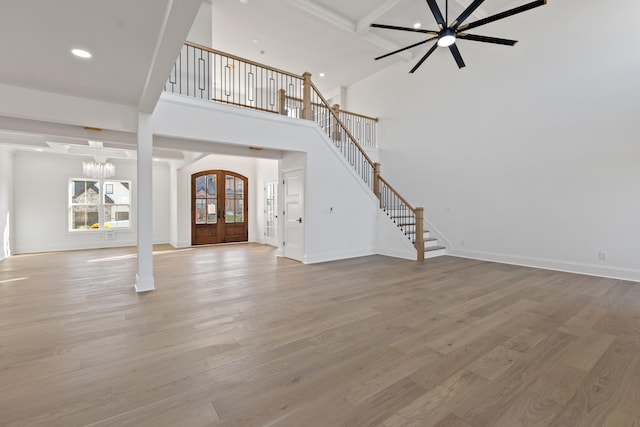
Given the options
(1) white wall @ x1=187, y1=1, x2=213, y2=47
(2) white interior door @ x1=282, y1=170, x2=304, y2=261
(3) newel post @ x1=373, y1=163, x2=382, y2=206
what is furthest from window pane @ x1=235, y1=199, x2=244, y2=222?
(1) white wall @ x1=187, y1=1, x2=213, y2=47

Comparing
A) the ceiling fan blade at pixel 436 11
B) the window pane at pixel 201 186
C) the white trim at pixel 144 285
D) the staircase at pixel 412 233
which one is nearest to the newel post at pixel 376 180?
the staircase at pixel 412 233

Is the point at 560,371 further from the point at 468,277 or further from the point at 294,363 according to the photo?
the point at 468,277

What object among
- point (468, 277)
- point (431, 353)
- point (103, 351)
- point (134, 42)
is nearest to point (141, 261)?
point (103, 351)

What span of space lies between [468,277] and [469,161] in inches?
118

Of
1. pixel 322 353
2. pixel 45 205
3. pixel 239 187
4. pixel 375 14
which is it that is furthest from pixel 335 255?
pixel 45 205

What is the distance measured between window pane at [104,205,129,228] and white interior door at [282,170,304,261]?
19.2 feet

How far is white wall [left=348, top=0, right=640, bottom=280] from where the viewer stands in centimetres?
473

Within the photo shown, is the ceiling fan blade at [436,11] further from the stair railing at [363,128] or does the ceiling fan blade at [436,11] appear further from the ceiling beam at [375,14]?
the stair railing at [363,128]

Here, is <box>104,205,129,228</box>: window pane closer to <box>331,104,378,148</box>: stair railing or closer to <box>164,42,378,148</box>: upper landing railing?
<box>164,42,378,148</box>: upper landing railing

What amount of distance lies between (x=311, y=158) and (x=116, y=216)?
7.01 meters

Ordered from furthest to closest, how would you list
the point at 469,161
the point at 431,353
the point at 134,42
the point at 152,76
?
1. the point at 469,161
2. the point at 152,76
3. the point at 134,42
4. the point at 431,353

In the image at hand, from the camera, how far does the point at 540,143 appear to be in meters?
5.54

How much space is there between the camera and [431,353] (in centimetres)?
235

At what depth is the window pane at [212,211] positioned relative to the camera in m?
9.52
